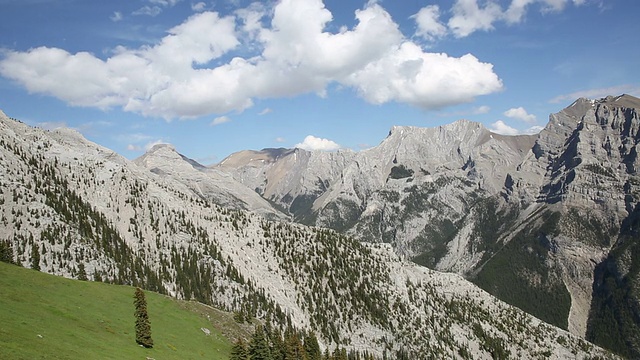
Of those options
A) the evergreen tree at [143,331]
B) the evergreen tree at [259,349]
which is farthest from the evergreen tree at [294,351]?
the evergreen tree at [143,331]

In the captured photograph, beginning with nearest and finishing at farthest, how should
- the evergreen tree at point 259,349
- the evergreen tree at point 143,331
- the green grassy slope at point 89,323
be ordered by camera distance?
the green grassy slope at point 89,323 → the evergreen tree at point 143,331 → the evergreen tree at point 259,349

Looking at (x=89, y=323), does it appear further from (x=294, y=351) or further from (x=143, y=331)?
(x=294, y=351)

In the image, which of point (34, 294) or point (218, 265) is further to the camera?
point (218, 265)

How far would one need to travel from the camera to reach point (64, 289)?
246 ft

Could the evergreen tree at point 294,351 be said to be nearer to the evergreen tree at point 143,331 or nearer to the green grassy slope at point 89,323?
the green grassy slope at point 89,323

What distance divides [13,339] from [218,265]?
483ft

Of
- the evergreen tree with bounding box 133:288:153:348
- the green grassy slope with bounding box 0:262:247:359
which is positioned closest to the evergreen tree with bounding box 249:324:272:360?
the green grassy slope with bounding box 0:262:247:359

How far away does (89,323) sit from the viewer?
64.6 meters

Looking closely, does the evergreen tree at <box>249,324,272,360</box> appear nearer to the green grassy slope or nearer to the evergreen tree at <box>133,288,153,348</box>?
the green grassy slope

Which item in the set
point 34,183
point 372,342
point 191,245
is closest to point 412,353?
point 372,342

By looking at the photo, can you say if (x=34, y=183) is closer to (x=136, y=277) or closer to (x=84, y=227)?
(x=84, y=227)

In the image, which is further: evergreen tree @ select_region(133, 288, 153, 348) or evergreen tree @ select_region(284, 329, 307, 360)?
evergreen tree @ select_region(284, 329, 307, 360)

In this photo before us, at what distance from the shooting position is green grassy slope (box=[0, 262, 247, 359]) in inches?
1919

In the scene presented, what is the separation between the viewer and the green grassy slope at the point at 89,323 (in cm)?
4875
